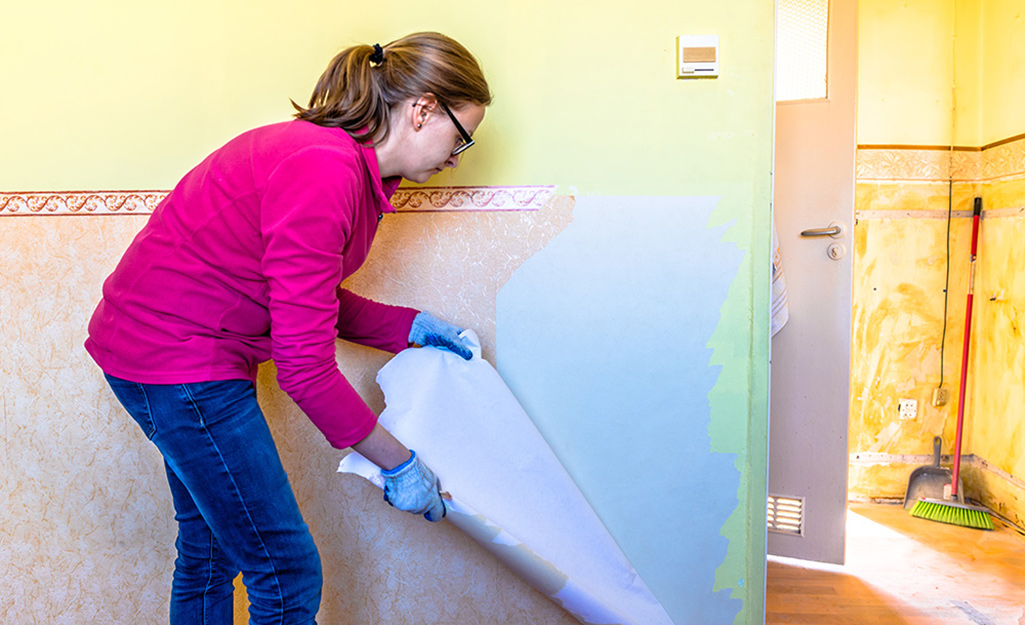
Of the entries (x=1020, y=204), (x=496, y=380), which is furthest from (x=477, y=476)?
(x=1020, y=204)

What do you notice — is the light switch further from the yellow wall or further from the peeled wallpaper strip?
the yellow wall

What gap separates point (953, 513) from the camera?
99.3 inches

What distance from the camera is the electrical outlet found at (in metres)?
2.74

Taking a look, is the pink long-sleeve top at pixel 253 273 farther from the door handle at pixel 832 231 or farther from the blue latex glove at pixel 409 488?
the door handle at pixel 832 231

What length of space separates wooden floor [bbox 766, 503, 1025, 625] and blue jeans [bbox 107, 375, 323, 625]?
1.33m

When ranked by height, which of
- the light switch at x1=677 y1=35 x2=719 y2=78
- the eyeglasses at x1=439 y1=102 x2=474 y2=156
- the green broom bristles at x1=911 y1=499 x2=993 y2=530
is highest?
the light switch at x1=677 y1=35 x2=719 y2=78

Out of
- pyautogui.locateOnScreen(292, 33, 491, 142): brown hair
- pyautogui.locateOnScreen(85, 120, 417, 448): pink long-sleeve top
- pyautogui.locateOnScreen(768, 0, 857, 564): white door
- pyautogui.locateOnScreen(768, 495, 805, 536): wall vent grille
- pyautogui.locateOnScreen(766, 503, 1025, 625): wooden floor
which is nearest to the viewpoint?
pyautogui.locateOnScreen(85, 120, 417, 448): pink long-sleeve top

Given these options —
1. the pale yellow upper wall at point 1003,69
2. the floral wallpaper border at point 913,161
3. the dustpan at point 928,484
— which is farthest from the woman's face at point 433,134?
the dustpan at point 928,484

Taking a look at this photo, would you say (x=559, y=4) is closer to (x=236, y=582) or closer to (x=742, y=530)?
(x=742, y=530)

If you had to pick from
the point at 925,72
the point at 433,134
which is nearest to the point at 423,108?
the point at 433,134

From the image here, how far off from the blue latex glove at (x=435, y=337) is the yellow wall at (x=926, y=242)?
2.02m

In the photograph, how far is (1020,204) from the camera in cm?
245

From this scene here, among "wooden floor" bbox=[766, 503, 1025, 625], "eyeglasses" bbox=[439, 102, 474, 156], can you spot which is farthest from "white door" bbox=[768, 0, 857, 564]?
"eyeglasses" bbox=[439, 102, 474, 156]

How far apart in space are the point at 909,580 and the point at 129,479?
7.30 ft
